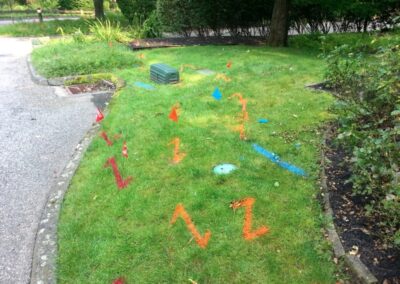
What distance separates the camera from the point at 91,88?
8016 mm

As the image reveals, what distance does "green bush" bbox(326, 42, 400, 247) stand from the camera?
292 centimetres

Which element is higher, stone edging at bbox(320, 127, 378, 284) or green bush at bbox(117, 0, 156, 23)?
green bush at bbox(117, 0, 156, 23)

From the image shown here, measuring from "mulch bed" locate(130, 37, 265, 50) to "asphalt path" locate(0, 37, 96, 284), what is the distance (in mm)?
3919

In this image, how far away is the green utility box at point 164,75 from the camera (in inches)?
294

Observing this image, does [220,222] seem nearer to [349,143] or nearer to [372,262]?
[372,262]

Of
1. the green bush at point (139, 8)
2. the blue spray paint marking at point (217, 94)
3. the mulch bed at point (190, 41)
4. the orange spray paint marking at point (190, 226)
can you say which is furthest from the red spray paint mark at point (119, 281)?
the green bush at point (139, 8)

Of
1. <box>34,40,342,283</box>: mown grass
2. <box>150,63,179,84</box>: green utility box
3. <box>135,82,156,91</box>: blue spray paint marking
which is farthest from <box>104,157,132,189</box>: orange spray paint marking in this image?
<box>150,63,179,84</box>: green utility box

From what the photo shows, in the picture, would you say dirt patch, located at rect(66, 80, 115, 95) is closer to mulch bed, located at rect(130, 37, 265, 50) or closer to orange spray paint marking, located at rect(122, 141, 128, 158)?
orange spray paint marking, located at rect(122, 141, 128, 158)

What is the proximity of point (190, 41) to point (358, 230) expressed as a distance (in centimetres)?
1044

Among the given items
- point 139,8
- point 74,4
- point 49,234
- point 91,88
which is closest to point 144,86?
point 91,88

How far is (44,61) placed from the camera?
934 centimetres

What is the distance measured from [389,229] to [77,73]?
7395 millimetres

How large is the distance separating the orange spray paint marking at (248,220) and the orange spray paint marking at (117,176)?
4.03 ft

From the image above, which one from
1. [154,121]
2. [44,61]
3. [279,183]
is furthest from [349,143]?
[44,61]
